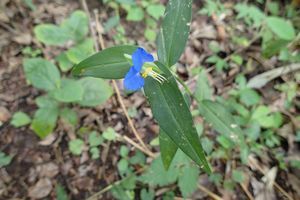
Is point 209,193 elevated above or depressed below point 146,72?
below

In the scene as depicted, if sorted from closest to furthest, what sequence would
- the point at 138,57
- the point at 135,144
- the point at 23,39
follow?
1. the point at 138,57
2. the point at 135,144
3. the point at 23,39

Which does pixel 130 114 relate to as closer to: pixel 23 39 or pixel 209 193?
pixel 209 193

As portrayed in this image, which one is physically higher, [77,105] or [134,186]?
[77,105]

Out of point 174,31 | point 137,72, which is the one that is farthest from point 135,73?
point 174,31

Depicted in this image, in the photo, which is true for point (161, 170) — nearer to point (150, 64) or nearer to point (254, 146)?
point (254, 146)

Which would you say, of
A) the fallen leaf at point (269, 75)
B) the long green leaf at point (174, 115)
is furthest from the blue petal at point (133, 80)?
the fallen leaf at point (269, 75)

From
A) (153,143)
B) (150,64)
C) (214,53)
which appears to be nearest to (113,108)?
(153,143)

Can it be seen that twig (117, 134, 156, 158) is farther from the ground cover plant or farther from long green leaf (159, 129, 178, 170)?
long green leaf (159, 129, 178, 170)
